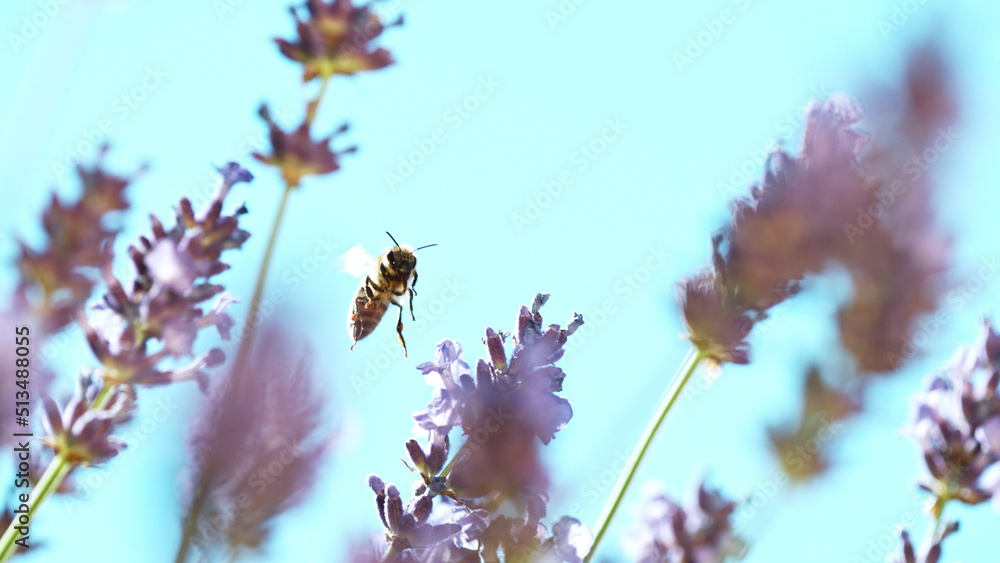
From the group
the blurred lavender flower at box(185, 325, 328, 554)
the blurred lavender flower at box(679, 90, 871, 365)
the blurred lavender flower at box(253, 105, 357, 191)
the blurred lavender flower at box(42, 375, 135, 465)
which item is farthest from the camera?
the blurred lavender flower at box(253, 105, 357, 191)

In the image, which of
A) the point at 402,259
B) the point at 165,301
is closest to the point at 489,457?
the point at 165,301

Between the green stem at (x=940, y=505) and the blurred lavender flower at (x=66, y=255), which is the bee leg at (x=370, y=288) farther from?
the green stem at (x=940, y=505)

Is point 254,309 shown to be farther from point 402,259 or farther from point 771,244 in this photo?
point 771,244

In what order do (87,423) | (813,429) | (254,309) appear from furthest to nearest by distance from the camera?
(813,429), (254,309), (87,423)

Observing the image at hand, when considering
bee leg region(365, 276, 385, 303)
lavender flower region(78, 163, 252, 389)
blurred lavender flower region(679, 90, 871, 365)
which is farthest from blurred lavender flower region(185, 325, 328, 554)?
bee leg region(365, 276, 385, 303)

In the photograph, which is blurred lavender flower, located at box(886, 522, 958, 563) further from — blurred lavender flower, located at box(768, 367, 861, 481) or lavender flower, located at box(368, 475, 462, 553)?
lavender flower, located at box(368, 475, 462, 553)

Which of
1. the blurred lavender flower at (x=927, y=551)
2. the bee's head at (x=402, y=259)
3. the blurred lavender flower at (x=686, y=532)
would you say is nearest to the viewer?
the blurred lavender flower at (x=927, y=551)
